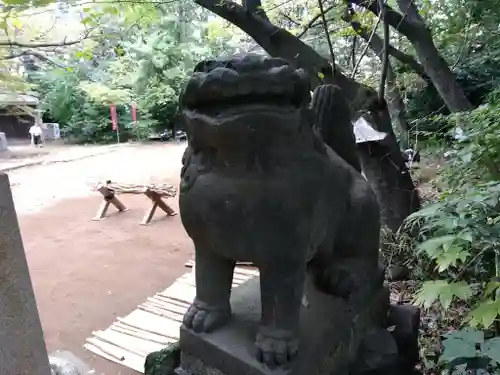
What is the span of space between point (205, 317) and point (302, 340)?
214 mm

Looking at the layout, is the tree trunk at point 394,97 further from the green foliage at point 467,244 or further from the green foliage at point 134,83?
the green foliage at point 134,83

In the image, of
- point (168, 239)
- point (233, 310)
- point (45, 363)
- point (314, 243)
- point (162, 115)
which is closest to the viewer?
point (314, 243)

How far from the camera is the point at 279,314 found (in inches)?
34.5

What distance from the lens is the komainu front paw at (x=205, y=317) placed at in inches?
37.9

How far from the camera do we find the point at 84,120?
13.5 meters

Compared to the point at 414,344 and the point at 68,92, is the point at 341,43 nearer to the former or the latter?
the point at 414,344

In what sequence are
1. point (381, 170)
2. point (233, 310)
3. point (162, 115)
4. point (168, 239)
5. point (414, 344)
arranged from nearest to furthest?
point (233, 310), point (414, 344), point (381, 170), point (168, 239), point (162, 115)

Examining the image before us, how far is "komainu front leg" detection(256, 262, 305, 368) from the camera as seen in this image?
0.86m

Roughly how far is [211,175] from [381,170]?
1816 mm

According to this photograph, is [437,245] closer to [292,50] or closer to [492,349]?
[492,349]

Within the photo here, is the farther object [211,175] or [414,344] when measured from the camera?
[414,344]

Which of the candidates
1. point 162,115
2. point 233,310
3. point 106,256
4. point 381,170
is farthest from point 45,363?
point 162,115

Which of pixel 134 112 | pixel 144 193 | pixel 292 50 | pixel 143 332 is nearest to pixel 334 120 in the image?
pixel 292 50

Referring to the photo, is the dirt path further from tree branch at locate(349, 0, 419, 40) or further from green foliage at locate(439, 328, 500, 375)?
tree branch at locate(349, 0, 419, 40)
